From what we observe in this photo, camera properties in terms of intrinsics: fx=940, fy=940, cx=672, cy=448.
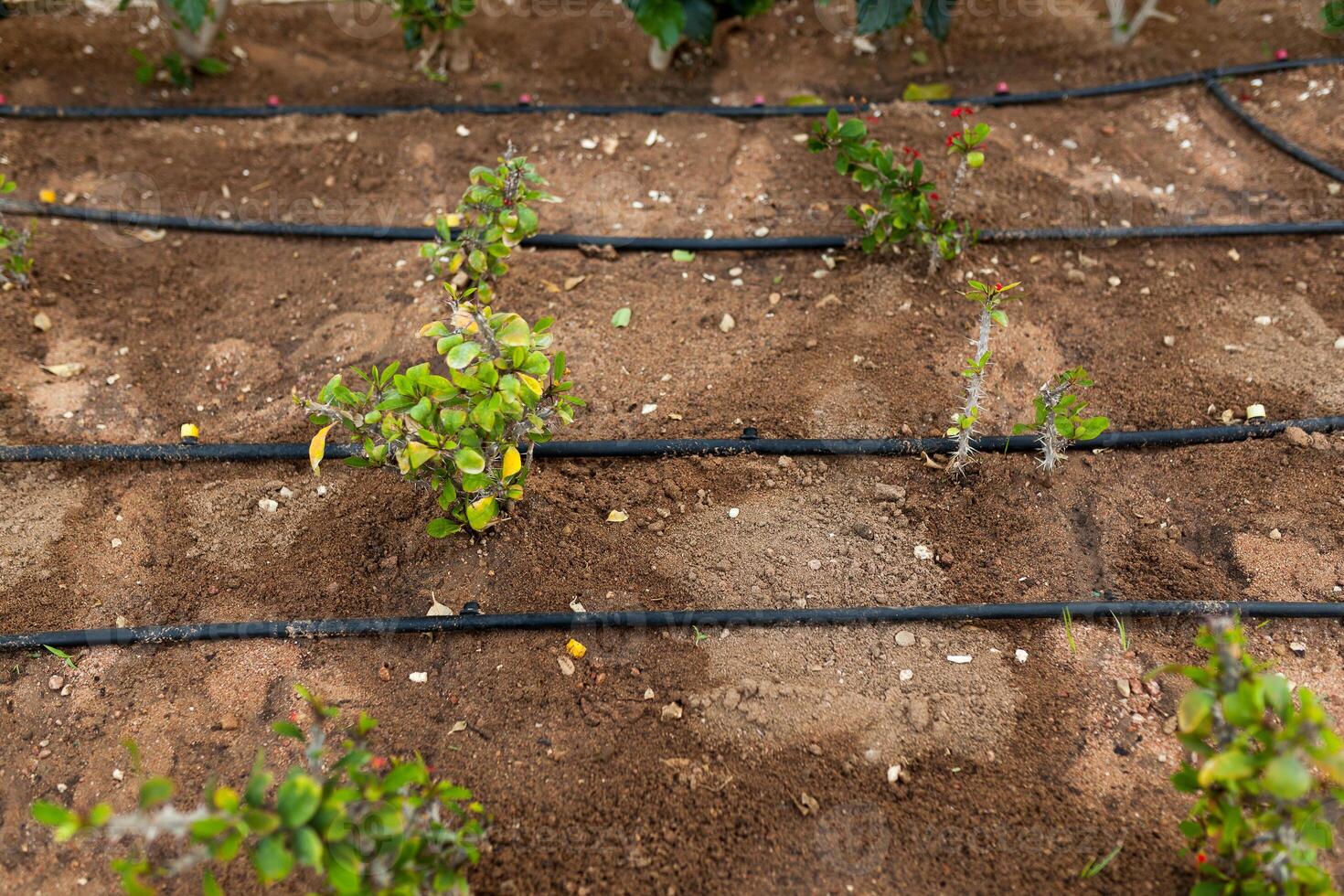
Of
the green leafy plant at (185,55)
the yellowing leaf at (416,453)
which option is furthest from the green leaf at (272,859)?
the green leafy plant at (185,55)

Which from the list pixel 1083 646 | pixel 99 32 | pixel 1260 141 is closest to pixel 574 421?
pixel 1083 646

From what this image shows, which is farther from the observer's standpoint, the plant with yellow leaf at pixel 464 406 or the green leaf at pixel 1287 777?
the plant with yellow leaf at pixel 464 406

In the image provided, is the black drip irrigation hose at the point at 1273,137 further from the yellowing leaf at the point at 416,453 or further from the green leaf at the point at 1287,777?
the yellowing leaf at the point at 416,453

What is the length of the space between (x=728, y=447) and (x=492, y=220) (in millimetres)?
899

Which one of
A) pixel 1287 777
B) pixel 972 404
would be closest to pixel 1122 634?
pixel 972 404

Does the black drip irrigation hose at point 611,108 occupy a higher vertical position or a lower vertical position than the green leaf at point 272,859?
higher

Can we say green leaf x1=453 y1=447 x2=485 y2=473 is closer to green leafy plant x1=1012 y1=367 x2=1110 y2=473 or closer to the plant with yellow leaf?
the plant with yellow leaf

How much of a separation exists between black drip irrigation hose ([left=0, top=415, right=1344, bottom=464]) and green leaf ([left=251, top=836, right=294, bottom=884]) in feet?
4.53

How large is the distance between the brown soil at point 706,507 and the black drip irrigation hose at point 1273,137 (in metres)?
0.06

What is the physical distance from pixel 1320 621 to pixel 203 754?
2515 mm

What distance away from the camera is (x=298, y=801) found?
126 cm

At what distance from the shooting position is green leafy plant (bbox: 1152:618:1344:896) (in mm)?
1293

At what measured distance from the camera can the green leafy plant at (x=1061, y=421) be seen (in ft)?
7.17

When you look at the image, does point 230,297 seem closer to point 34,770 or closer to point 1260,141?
point 34,770
